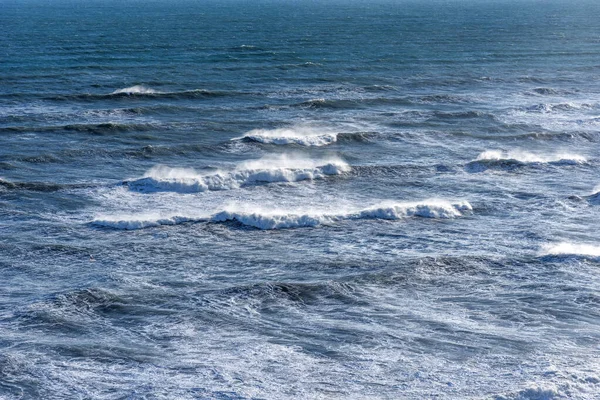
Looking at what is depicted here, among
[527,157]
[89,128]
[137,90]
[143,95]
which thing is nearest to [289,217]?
[527,157]

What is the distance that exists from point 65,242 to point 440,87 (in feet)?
106

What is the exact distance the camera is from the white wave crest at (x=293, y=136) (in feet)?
126

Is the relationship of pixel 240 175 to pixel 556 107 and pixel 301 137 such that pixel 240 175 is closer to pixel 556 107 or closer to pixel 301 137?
pixel 301 137

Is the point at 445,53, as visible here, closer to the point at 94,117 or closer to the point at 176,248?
the point at 94,117

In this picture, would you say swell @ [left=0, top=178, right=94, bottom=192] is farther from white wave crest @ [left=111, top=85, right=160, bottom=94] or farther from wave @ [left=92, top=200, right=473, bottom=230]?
white wave crest @ [left=111, top=85, right=160, bottom=94]

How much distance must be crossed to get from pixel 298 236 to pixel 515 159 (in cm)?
1278

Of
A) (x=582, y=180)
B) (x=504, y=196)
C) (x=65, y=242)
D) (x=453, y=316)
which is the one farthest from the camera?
(x=582, y=180)

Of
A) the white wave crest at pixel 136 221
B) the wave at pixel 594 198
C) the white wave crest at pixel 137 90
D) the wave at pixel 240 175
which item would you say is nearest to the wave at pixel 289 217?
the white wave crest at pixel 136 221

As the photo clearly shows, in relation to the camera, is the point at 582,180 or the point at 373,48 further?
the point at 373,48

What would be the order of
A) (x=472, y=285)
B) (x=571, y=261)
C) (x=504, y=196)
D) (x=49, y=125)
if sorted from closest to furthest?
(x=472, y=285)
(x=571, y=261)
(x=504, y=196)
(x=49, y=125)

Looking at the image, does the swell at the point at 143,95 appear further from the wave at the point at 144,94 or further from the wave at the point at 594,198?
the wave at the point at 594,198

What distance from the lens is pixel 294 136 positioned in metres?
39.4

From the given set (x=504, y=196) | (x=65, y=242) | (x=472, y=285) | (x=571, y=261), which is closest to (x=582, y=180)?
(x=504, y=196)

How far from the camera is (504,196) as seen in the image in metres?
30.6
